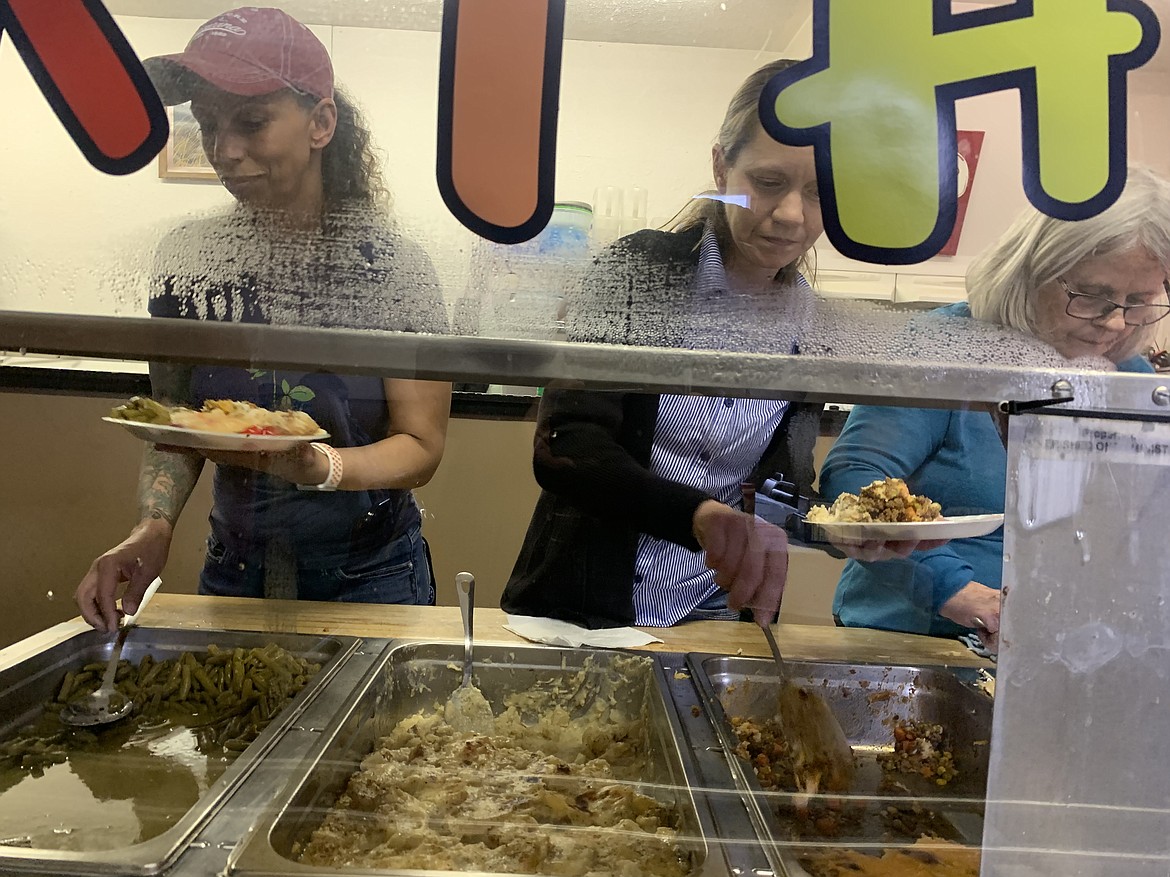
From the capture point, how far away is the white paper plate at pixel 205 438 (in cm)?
93

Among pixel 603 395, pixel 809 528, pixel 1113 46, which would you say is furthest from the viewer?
pixel 809 528

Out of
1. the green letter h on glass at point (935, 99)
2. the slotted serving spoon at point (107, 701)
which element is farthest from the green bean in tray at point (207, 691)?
the green letter h on glass at point (935, 99)

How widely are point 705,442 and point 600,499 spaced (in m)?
0.17

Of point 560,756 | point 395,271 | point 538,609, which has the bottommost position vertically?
point 560,756

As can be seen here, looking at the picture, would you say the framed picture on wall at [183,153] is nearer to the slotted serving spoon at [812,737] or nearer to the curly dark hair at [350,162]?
the curly dark hair at [350,162]

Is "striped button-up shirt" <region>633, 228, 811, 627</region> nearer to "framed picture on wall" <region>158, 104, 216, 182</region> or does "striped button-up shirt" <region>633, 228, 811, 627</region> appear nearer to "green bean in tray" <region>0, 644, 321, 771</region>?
"framed picture on wall" <region>158, 104, 216, 182</region>

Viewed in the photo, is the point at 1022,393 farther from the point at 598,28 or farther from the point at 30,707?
the point at 30,707

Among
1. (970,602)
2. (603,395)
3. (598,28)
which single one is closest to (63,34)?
(598,28)

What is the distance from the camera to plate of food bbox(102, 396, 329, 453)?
36.8 inches

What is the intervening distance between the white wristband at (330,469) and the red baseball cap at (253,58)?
0.45 meters

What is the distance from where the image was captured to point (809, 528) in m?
1.09

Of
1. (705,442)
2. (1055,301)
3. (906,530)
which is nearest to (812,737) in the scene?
(906,530)

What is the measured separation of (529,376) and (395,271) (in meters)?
0.17

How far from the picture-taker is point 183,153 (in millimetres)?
698
